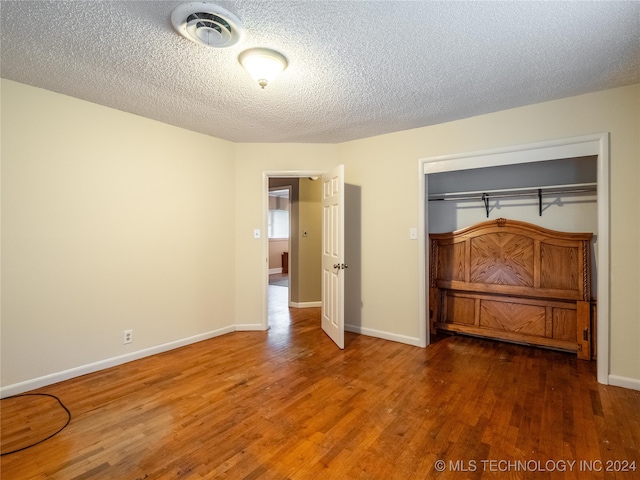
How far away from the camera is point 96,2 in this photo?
1.59 metres

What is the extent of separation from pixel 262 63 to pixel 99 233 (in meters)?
2.09

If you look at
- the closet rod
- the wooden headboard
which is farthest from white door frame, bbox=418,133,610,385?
the closet rod

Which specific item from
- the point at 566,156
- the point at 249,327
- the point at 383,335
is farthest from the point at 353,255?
the point at 566,156

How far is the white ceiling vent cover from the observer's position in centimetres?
162

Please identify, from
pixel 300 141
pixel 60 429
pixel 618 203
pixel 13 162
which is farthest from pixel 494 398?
pixel 13 162

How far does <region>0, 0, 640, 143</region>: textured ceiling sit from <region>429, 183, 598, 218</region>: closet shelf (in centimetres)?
91

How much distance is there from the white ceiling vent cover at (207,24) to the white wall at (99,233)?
64.1 inches

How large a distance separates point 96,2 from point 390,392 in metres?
2.99

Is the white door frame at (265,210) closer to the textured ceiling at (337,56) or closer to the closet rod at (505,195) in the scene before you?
the textured ceiling at (337,56)

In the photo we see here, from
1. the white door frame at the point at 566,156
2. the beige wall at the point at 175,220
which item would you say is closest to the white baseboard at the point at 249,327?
the beige wall at the point at 175,220

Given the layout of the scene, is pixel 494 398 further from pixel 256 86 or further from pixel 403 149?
pixel 256 86

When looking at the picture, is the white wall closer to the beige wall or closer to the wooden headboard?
the beige wall

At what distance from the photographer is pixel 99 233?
2.86 metres

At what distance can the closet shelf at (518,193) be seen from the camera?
3172 millimetres
